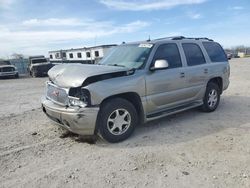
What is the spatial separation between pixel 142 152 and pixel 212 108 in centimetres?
317

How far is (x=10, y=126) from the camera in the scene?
20.0 ft

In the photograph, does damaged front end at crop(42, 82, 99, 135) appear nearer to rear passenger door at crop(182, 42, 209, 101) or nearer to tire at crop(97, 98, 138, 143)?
tire at crop(97, 98, 138, 143)

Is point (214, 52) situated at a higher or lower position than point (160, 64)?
higher

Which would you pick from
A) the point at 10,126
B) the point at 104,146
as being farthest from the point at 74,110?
the point at 10,126

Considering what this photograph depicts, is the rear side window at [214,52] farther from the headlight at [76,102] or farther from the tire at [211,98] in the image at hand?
the headlight at [76,102]

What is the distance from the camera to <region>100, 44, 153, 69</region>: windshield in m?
5.18

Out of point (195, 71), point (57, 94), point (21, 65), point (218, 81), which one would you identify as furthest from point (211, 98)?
point (21, 65)

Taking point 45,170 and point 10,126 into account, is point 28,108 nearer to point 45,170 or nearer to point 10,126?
point 10,126

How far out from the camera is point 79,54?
125ft

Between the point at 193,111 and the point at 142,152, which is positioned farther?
the point at 193,111

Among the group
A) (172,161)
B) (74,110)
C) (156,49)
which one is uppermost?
(156,49)

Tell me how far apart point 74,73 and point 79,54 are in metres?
34.3

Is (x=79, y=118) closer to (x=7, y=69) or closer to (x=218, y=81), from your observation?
(x=218, y=81)

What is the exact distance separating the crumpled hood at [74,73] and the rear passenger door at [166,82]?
0.71 meters
